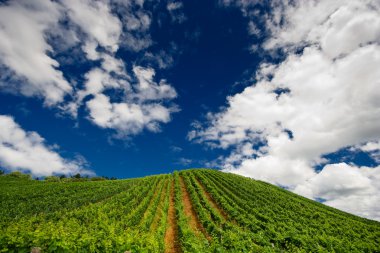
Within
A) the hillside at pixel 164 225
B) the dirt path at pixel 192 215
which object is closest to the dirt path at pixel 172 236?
the hillside at pixel 164 225

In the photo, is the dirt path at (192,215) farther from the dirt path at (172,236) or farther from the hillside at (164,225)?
the dirt path at (172,236)

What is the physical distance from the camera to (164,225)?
2366 cm

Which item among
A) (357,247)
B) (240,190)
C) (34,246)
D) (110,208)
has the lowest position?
(357,247)

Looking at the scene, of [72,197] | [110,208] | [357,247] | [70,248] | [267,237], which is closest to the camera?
[70,248]

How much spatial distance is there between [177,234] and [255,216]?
11292mm

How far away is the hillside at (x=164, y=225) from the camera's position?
37.7 ft

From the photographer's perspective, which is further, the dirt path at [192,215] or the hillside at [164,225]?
the dirt path at [192,215]

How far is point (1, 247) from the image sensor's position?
28.3 feet

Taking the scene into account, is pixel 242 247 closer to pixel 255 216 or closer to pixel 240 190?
pixel 255 216

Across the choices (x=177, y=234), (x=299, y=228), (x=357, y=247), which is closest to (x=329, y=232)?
(x=299, y=228)

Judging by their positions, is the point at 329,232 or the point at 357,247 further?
the point at 329,232

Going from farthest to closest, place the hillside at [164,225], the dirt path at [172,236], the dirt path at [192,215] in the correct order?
the dirt path at [192,215], the dirt path at [172,236], the hillside at [164,225]

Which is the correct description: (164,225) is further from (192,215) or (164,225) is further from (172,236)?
(192,215)

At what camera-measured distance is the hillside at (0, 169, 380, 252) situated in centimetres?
1149
